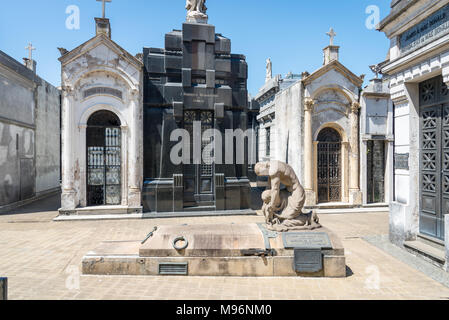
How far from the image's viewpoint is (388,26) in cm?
716

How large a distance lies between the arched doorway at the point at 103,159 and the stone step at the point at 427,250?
1019 centimetres

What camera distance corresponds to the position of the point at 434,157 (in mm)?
6285

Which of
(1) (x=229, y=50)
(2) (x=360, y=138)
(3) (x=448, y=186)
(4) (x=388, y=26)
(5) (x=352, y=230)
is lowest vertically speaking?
(5) (x=352, y=230)

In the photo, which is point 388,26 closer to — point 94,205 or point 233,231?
point 233,231

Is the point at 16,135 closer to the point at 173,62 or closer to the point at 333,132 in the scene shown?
the point at 173,62

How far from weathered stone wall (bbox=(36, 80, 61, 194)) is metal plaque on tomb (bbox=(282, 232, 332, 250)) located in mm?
15151

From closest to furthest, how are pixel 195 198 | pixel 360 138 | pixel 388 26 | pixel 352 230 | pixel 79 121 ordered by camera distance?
pixel 388 26 → pixel 352 230 → pixel 79 121 → pixel 195 198 → pixel 360 138

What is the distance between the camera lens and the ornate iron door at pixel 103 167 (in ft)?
35.7

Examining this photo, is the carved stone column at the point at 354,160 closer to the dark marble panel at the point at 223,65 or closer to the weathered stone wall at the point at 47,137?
the dark marble panel at the point at 223,65

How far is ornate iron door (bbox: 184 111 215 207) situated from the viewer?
441 inches

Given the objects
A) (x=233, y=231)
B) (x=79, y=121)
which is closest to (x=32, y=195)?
(x=79, y=121)

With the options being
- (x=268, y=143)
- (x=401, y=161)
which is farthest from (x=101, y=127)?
(x=401, y=161)

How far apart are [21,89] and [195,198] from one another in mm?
10908

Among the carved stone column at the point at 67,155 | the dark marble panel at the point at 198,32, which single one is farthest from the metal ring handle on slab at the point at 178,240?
the dark marble panel at the point at 198,32
